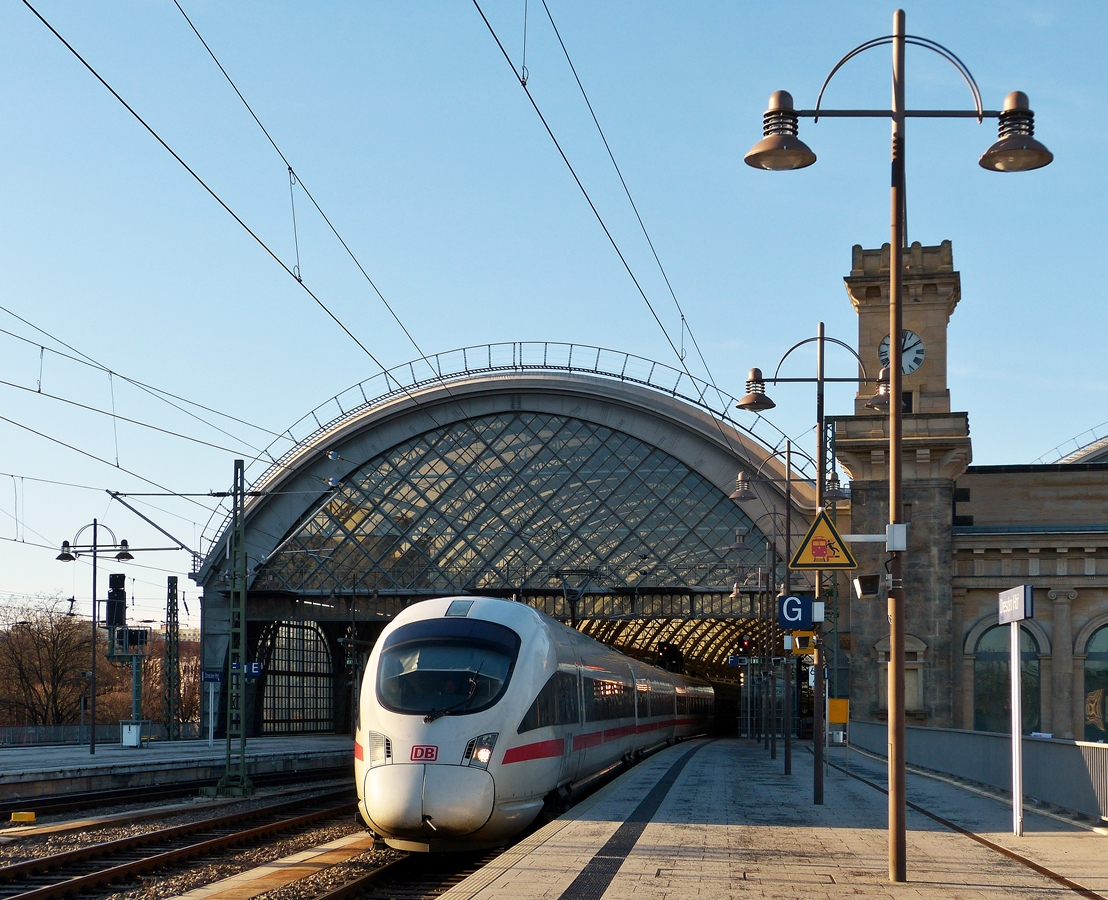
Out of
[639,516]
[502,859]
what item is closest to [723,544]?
[639,516]

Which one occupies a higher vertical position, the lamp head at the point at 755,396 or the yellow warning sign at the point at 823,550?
the lamp head at the point at 755,396

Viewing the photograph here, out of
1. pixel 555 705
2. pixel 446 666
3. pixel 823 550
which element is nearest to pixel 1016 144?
pixel 823 550

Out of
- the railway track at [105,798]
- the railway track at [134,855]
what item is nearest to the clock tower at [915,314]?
the railway track at [105,798]

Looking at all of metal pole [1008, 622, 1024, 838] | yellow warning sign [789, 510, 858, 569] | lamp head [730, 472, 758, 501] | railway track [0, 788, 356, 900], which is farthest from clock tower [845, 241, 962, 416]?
railway track [0, 788, 356, 900]

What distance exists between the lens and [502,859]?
15422 mm

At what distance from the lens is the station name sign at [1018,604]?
58.9 ft

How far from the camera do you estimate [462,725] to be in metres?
18.8

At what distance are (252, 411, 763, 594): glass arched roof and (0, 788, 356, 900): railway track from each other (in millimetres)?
50086

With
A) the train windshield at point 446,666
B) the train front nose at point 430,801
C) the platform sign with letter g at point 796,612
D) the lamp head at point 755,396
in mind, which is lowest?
the train front nose at point 430,801

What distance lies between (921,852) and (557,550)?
62.2 m

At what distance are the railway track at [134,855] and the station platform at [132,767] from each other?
8999mm

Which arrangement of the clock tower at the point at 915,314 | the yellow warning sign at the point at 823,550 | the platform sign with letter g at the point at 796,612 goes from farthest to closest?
the clock tower at the point at 915,314
the platform sign with letter g at the point at 796,612
the yellow warning sign at the point at 823,550

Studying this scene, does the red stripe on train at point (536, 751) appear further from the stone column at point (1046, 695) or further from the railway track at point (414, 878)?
the stone column at point (1046, 695)

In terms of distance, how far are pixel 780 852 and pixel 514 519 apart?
63.8 metres
